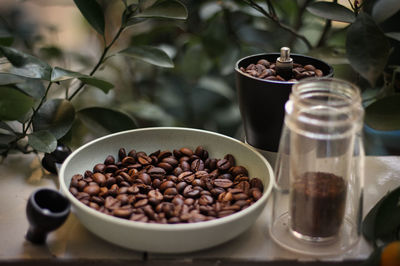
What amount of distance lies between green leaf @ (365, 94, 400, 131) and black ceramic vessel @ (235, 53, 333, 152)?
0.31ft

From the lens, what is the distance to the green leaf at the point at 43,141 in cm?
95

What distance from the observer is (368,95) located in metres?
1.18

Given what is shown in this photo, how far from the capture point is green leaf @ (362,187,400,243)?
79 centimetres

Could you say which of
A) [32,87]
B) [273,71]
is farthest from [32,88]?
[273,71]

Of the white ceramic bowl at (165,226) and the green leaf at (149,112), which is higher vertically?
the white ceramic bowl at (165,226)

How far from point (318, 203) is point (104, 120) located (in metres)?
0.49

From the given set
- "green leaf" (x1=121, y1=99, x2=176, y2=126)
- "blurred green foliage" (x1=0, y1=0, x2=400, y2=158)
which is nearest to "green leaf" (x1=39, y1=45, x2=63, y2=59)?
"blurred green foliage" (x1=0, y1=0, x2=400, y2=158)

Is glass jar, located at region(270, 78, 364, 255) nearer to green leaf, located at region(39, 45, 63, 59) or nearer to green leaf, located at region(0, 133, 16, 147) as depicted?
green leaf, located at region(0, 133, 16, 147)

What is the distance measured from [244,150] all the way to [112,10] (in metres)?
0.90

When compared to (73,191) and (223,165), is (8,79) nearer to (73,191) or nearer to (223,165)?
(73,191)

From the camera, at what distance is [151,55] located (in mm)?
1054

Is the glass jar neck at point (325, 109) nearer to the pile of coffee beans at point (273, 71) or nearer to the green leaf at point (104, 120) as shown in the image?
the pile of coffee beans at point (273, 71)

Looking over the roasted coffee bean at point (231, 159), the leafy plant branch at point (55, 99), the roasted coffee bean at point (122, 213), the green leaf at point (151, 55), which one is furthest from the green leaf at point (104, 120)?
the roasted coffee bean at point (122, 213)

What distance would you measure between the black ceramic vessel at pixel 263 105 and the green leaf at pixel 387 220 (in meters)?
0.22
